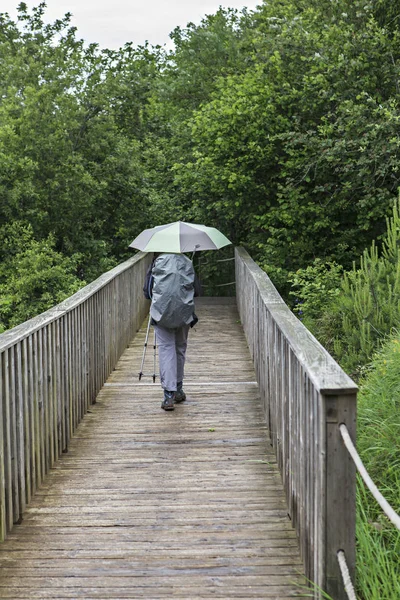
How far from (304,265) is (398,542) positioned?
1344cm

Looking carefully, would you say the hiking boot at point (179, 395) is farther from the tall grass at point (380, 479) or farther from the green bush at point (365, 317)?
the tall grass at point (380, 479)

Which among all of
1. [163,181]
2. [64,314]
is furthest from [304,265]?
[64,314]

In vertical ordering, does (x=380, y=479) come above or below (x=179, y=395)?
above

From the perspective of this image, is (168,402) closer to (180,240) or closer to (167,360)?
(167,360)

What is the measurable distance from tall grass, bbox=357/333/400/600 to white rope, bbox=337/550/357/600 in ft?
0.55

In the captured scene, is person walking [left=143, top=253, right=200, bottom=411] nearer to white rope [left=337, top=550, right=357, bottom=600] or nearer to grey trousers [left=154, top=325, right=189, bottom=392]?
grey trousers [left=154, top=325, right=189, bottom=392]

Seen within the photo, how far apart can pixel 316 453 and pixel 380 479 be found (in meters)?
1.16

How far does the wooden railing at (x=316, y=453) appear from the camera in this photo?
10.6 feet

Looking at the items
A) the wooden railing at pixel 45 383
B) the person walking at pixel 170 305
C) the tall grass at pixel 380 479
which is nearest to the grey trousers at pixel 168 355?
the person walking at pixel 170 305

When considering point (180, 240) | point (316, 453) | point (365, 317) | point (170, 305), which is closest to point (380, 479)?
point (316, 453)

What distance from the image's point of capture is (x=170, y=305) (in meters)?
6.96

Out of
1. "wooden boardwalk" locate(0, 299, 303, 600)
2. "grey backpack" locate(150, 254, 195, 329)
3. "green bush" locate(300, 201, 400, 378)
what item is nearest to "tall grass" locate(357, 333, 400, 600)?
"wooden boardwalk" locate(0, 299, 303, 600)

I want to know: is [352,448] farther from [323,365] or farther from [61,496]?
[61,496]

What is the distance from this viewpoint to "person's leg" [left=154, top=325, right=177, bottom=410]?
7172 mm
